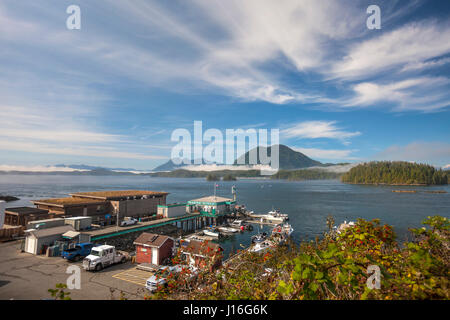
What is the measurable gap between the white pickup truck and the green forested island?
197 meters

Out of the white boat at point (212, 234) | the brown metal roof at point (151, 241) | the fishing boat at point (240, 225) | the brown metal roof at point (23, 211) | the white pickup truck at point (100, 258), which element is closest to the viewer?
the white pickup truck at point (100, 258)

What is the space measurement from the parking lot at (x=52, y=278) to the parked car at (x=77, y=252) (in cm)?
49

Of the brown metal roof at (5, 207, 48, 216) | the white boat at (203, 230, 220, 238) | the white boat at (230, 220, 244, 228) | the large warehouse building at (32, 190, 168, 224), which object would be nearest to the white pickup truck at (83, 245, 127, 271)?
the large warehouse building at (32, 190, 168, 224)

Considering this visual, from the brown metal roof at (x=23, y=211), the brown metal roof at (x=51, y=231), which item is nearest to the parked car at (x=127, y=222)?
the brown metal roof at (x=51, y=231)

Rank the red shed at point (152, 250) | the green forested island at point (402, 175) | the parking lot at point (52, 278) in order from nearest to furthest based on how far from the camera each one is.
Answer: the parking lot at point (52, 278) < the red shed at point (152, 250) < the green forested island at point (402, 175)

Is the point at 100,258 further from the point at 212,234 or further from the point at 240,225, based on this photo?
the point at 240,225

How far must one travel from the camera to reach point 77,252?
69.5 ft

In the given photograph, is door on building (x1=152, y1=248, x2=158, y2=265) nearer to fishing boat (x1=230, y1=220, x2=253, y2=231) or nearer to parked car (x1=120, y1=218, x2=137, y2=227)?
parked car (x1=120, y1=218, x2=137, y2=227)

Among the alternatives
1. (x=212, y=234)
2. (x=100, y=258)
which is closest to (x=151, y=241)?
(x=100, y=258)

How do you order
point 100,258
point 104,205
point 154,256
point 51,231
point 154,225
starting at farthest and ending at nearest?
point 104,205, point 154,225, point 51,231, point 154,256, point 100,258

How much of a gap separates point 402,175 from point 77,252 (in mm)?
202433

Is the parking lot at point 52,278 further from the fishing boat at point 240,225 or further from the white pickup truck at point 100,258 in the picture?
the fishing boat at point 240,225

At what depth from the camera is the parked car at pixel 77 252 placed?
67.3ft
